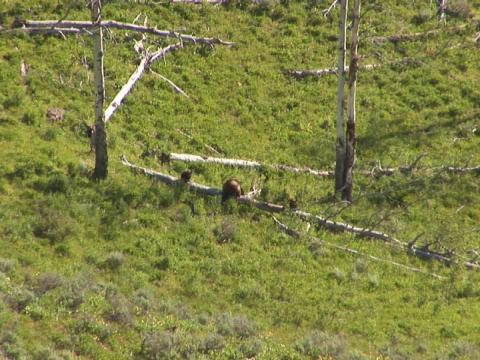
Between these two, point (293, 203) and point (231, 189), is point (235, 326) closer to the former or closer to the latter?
point (231, 189)

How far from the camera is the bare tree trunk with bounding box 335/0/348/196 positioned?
705 inches

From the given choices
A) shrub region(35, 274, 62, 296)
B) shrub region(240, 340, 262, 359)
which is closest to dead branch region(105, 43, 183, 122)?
shrub region(35, 274, 62, 296)

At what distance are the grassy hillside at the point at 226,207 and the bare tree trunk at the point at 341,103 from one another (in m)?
0.64

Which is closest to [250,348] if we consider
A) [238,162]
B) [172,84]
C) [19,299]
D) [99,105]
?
[19,299]

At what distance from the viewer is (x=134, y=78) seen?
68.8 feet

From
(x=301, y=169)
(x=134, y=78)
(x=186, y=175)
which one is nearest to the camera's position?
(x=186, y=175)

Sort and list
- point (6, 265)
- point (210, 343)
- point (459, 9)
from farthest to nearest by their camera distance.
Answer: point (459, 9), point (6, 265), point (210, 343)

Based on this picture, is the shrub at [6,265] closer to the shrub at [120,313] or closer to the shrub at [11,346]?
the shrub at [120,313]

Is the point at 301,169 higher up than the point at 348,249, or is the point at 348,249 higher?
the point at 301,169

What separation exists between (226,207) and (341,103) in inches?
164

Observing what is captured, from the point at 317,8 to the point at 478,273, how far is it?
15.1 m

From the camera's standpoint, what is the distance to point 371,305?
14.7 metres

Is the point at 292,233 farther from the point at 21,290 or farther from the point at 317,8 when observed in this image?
the point at 317,8

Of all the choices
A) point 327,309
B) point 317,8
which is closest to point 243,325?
point 327,309
